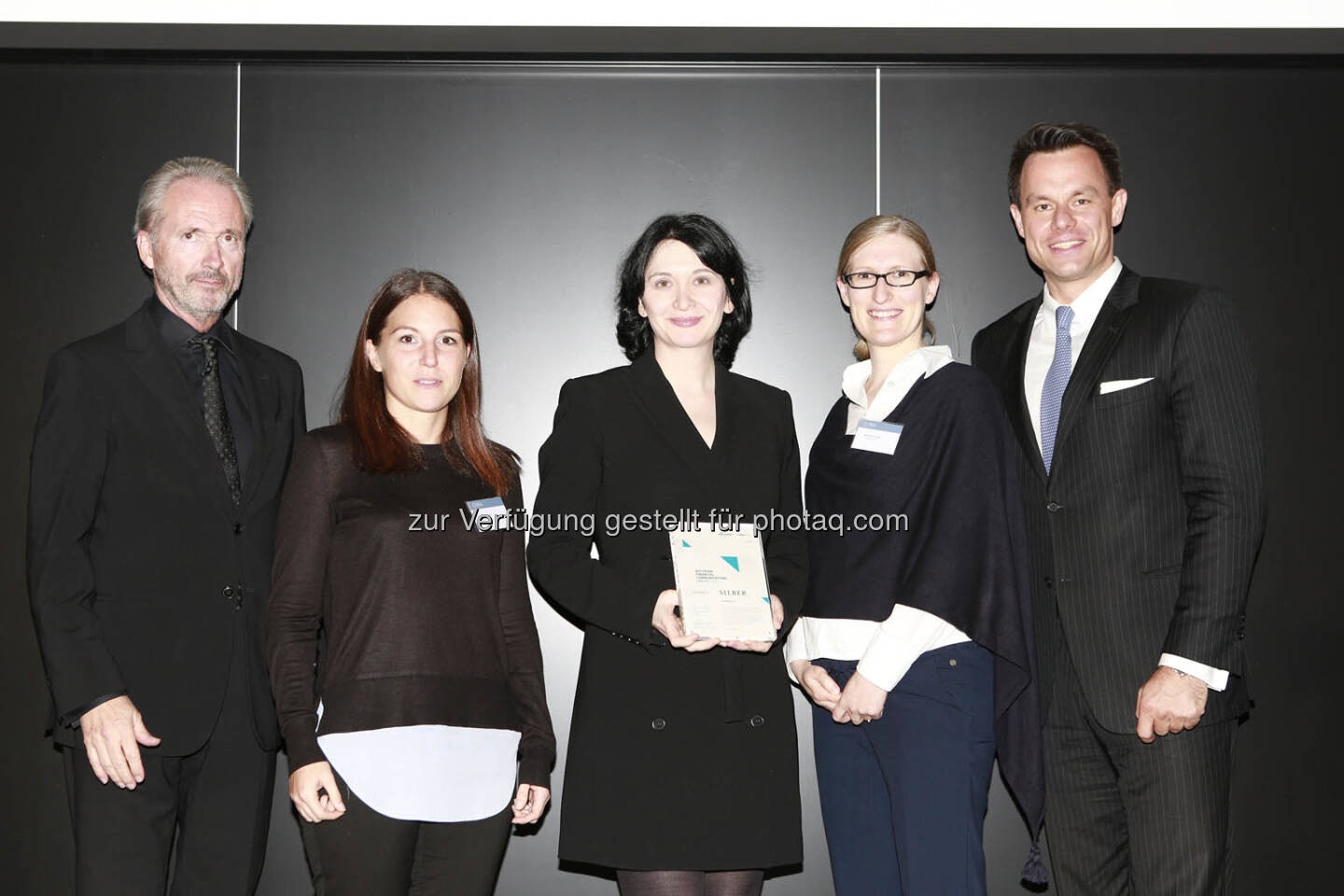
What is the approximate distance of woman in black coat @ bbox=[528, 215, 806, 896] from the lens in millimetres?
2537

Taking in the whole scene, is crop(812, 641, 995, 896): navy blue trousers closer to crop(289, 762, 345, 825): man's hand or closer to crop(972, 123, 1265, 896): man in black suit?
crop(972, 123, 1265, 896): man in black suit

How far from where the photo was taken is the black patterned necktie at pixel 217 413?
2.82 meters

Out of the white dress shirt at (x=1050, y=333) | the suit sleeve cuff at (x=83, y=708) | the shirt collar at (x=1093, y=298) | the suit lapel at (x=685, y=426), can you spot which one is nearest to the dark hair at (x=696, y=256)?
the suit lapel at (x=685, y=426)

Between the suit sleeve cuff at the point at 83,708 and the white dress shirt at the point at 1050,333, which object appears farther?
the white dress shirt at the point at 1050,333

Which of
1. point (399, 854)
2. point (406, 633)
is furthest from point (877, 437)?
point (399, 854)

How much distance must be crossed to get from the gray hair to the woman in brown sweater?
0.68m

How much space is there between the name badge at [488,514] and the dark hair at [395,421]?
0.26 feet

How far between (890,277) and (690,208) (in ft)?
3.12

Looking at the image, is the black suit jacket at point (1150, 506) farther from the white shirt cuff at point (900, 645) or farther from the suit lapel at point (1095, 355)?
the white shirt cuff at point (900, 645)

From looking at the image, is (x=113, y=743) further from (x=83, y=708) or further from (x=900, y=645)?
(x=900, y=645)

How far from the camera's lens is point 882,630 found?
2.55 meters

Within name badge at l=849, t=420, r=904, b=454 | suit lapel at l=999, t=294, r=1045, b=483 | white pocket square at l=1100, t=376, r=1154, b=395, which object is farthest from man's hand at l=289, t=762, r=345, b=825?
white pocket square at l=1100, t=376, r=1154, b=395

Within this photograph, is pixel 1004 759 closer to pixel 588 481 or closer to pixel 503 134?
pixel 588 481

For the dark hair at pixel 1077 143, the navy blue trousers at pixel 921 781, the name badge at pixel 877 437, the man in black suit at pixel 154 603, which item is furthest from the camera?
the dark hair at pixel 1077 143
